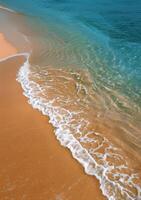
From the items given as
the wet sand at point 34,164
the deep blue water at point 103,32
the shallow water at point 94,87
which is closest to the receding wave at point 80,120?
the shallow water at point 94,87

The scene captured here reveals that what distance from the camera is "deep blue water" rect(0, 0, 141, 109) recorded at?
12.9 metres

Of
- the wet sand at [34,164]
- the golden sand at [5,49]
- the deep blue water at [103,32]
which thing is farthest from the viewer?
the golden sand at [5,49]

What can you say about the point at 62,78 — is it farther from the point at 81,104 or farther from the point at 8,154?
the point at 8,154

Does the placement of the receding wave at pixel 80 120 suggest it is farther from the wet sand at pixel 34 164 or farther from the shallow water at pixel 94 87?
the wet sand at pixel 34 164

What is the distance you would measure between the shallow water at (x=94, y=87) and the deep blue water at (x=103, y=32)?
0.12 feet

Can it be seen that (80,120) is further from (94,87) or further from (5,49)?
(5,49)

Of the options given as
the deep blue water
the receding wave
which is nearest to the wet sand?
the receding wave

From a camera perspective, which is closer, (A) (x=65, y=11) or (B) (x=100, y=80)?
(B) (x=100, y=80)

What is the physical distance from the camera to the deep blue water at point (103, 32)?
42.2 feet

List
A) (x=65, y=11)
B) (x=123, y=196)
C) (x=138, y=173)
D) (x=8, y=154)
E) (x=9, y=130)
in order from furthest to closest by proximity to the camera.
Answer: (x=65, y=11)
(x=9, y=130)
(x=8, y=154)
(x=138, y=173)
(x=123, y=196)

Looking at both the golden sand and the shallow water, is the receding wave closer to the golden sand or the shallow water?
the shallow water

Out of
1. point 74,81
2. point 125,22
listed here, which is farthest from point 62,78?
point 125,22

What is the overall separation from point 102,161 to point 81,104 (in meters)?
3.07

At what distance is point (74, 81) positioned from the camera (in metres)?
12.4
